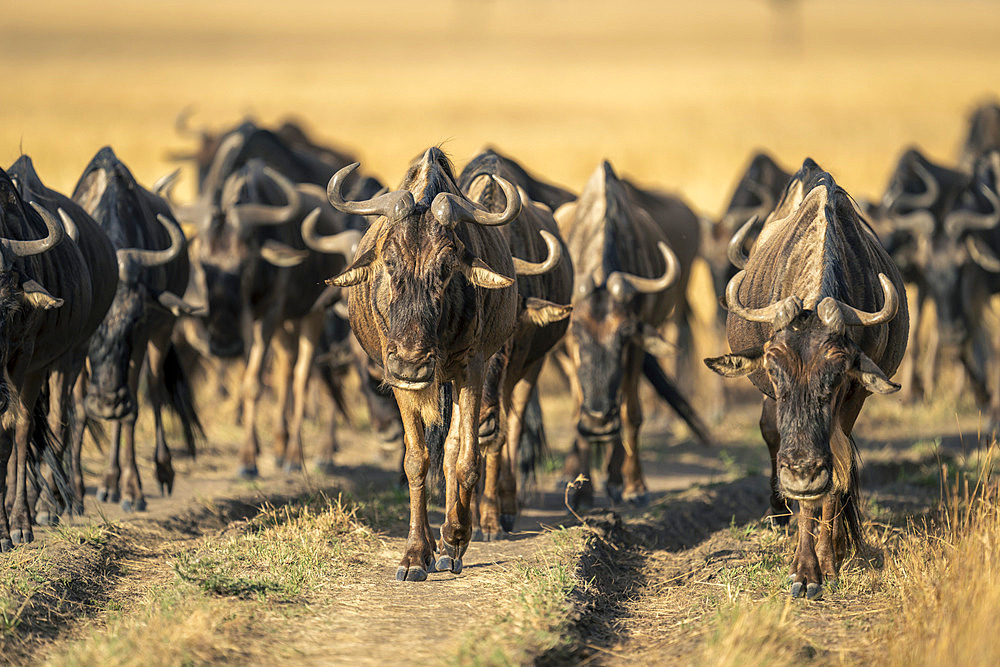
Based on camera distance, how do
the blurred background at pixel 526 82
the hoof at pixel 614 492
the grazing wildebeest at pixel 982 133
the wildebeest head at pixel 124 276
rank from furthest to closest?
the blurred background at pixel 526 82
the grazing wildebeest at pixel 982 133
the hoof at pixel 614 492
the wildebeest head at pixel 124 276

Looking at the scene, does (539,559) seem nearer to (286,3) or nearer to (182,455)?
(182,455)

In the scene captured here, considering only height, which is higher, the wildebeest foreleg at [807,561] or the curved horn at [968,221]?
the curved horn at [968,221]

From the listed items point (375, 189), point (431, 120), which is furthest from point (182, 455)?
point (431, 120)

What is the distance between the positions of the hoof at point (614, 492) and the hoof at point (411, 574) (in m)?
3.02

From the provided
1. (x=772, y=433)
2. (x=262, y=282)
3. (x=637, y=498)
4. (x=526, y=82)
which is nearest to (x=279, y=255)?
(x=262, y=282)

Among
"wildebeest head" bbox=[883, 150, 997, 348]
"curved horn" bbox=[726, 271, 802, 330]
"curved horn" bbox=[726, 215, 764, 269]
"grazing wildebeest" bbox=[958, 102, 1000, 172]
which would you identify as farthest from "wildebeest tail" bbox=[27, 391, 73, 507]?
"grazing wildebeest" bbox=[958, 102, 1000, 172]

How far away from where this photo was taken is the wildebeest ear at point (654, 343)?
8.29 metres

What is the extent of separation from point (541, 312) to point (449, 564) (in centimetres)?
170

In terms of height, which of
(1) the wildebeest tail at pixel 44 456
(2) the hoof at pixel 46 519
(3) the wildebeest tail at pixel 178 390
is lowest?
(2) the hoof at pixel 46 519

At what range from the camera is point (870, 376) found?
5309mm

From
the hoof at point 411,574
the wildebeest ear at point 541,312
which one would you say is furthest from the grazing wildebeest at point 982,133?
the hoof at point 411,574

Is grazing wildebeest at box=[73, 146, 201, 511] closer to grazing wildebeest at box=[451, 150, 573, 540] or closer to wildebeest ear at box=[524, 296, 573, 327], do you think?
grazing wildebeest at box=[451, 150, 573, 540]

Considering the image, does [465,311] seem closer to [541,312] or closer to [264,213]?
[541,312]

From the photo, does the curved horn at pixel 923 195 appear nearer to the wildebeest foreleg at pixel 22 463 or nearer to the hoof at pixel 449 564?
the hoof at pixel 449 564
